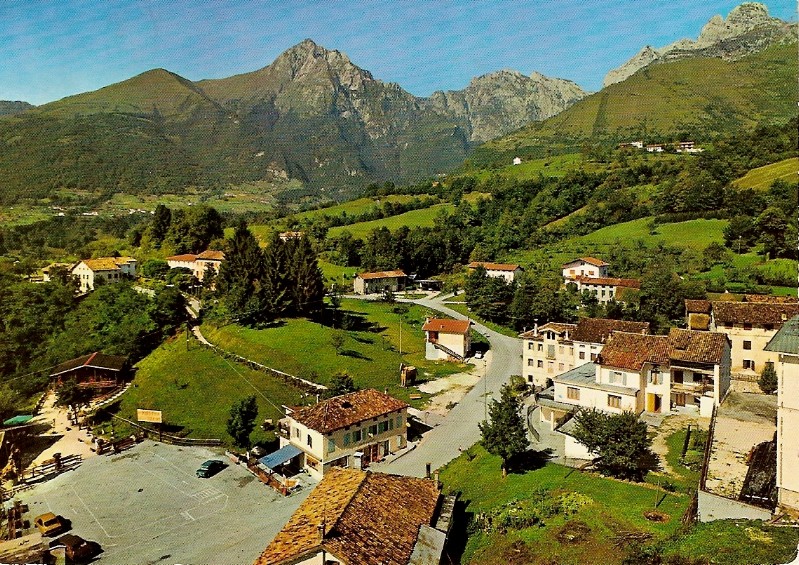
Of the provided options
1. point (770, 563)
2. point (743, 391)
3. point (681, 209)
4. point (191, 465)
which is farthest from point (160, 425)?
point (681, 209)

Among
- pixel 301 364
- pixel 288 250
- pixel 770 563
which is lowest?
pixel 301 364

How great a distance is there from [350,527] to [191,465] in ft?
45.7

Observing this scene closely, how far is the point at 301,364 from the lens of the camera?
3581 centimetres

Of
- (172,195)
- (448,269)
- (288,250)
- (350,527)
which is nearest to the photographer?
(350,527)

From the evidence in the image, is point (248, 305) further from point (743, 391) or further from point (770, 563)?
point (770, 563)

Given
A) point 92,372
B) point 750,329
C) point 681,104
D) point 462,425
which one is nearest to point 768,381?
point 750,329

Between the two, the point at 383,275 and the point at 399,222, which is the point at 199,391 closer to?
the point at 383,275

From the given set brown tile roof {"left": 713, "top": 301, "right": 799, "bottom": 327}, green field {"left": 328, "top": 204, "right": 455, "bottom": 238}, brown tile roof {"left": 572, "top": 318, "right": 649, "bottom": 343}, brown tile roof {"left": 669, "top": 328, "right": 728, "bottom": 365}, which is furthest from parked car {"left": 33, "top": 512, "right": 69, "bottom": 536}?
green field {"left": 328, "top": 204, "right": 455, "bottom": 238}

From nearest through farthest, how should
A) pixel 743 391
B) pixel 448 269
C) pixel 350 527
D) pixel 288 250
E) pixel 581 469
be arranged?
1. pixel 350 527
2. pixel 581 469
3. pixel 743 391
4. pixel 288 250
5. pixel 448 269

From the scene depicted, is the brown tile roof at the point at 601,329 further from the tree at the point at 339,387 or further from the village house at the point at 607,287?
the village house at the point at 607,287

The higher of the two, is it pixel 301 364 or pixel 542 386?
pixel 301 364

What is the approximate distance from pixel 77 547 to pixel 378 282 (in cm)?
4787

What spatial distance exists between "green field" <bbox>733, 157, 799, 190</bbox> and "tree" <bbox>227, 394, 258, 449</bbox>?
57.9m

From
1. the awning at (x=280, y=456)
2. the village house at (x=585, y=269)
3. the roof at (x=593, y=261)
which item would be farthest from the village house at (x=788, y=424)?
the roof at (x=593, y=261)
